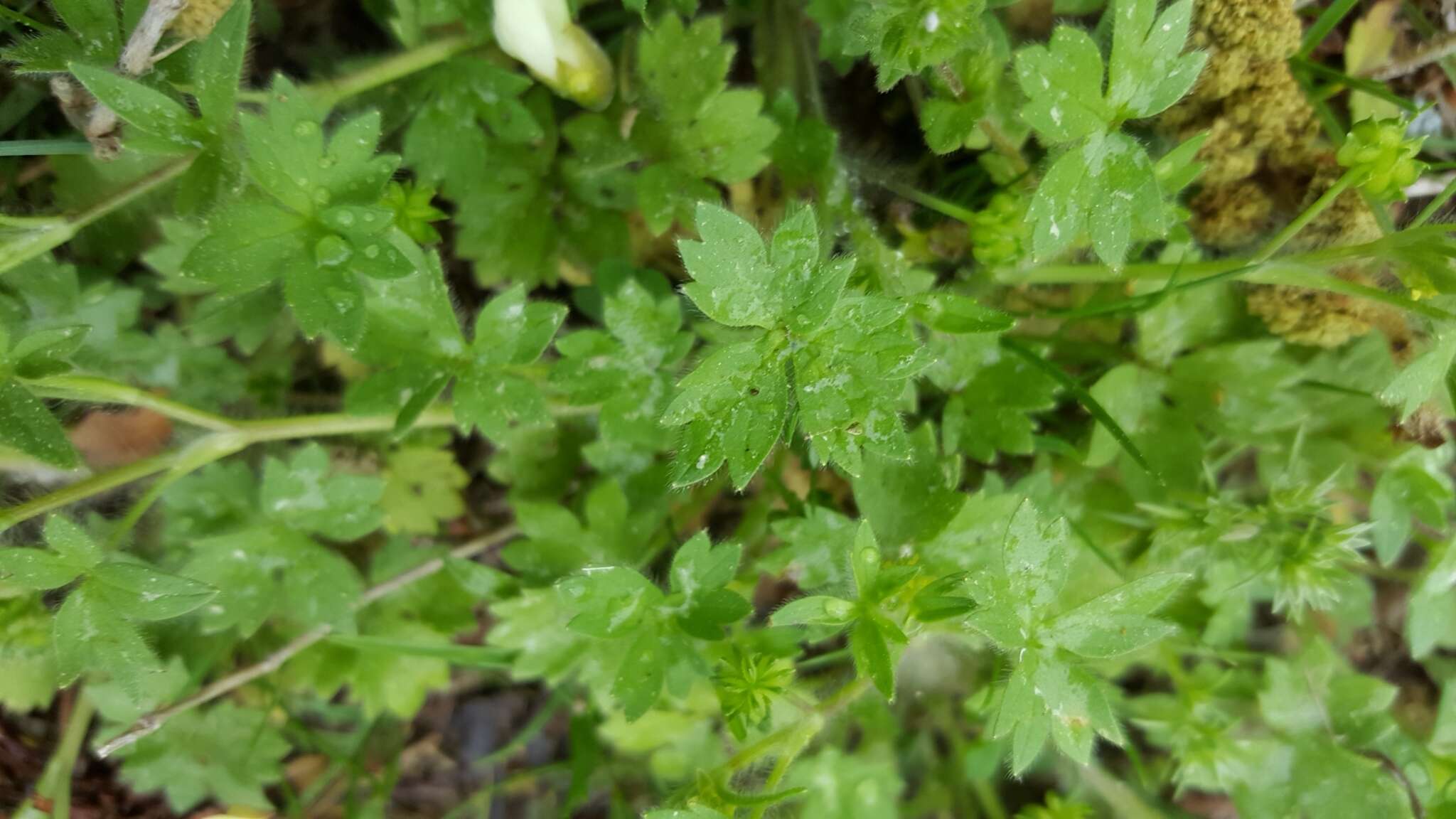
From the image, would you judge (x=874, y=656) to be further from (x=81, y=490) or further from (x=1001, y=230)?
(x=81, y=490)

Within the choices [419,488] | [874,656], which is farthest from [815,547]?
[419,488]

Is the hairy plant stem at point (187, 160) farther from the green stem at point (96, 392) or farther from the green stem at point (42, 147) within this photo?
the green stem at point (96, 392)

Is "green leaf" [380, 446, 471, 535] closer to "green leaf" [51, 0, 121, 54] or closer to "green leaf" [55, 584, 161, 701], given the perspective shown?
"green leaf" [55, 584, 161, 701]

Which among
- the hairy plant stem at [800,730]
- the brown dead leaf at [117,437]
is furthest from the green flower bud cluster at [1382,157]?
the brown dead leaf at [117,437]

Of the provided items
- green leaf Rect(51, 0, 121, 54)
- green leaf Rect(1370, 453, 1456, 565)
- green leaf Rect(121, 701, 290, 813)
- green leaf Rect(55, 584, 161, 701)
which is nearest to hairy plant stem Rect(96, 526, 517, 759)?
green leaf Rect(121, 701, 290, 813)

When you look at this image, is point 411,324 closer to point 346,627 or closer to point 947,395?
point 346,627

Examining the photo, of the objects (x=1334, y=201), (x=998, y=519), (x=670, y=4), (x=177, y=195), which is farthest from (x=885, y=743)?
(x=177, y=195)
